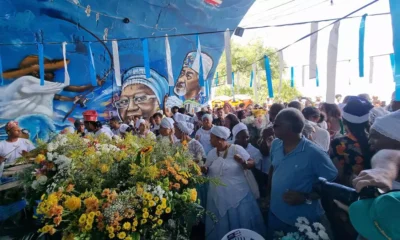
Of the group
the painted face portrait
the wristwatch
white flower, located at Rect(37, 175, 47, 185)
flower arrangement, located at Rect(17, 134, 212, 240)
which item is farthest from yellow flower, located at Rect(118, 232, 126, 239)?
the painted face portrait

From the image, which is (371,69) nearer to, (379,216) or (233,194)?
(233,194)

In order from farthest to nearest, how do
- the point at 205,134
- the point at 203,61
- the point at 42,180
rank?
the point at 203,61 < the point at 205,134 < the point at 42,180

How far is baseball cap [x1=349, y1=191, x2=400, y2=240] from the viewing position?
3.06ft

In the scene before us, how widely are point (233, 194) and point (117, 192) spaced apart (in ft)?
4.29

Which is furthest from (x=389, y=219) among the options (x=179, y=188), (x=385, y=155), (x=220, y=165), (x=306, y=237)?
(x=220, y=165)

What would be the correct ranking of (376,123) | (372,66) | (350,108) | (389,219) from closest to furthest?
(389,219)
(376,123)
(350,108)
(372,66)

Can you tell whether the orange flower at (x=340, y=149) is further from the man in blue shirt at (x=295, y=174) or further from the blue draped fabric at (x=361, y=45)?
the blue draped fabric at (x=361, y=45)

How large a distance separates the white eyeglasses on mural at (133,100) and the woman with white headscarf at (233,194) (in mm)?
8361

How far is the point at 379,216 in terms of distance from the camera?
3.18 feet

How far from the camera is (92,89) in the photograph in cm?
1039

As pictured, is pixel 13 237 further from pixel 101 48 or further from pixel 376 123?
pixel 101 48

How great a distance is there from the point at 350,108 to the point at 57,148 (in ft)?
9.14

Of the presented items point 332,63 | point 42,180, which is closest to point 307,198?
point 332,63

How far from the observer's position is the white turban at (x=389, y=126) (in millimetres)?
1447
